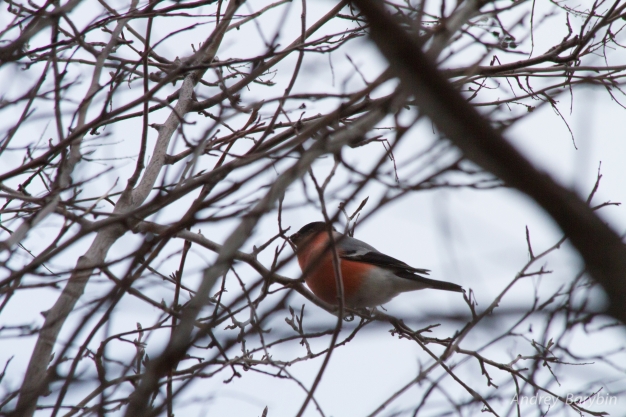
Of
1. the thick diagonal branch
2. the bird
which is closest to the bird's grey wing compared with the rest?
the bird

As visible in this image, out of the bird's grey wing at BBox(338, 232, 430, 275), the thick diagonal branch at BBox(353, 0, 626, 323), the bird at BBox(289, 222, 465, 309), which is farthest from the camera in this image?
the bird's grey wing at BBox(338, 232, 430, 275)

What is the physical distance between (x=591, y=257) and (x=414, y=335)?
10.2 feet

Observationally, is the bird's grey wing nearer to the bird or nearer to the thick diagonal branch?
the bird

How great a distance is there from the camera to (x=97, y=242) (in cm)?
312

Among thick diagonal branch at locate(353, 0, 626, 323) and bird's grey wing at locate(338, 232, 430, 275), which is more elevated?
bird's grey wing at locate(338, 232, 430, 275)

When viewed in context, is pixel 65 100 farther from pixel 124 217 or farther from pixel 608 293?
pixel 608 293

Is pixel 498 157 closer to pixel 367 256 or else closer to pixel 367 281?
pixel 367 281

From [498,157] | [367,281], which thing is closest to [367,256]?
[367,281]

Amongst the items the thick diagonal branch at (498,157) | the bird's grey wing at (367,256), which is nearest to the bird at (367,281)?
the bird's grey wing at (367,256)

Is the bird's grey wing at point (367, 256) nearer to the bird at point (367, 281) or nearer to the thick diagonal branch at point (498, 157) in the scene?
the bird at point (367, 281)

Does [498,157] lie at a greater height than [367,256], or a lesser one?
lesser

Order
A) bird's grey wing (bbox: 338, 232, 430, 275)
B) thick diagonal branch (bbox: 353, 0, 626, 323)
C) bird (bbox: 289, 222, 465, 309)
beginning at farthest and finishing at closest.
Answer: bird's grey wing (bbox: 338, 232, 430, 275) → bird (bbox: 289, 222, 465, 309) → thick diagonal branch (bbox: 353, 0, 626, 323)

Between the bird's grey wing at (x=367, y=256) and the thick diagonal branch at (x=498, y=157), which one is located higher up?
the bird's grey wing at (x=367, y=256)

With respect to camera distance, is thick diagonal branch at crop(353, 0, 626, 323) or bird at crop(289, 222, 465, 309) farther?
bird at crop(289, 222, 465, 309)
